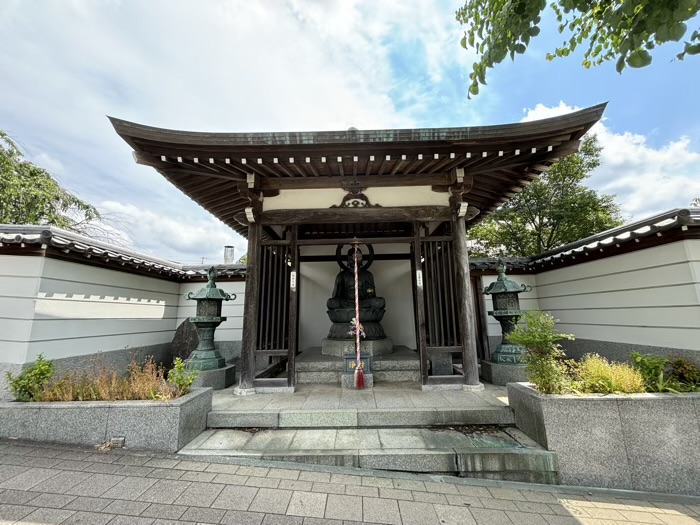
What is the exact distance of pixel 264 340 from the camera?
5.17m

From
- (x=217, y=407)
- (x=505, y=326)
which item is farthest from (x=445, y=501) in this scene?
(x=505, y=326)

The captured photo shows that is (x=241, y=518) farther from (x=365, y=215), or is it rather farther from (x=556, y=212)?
(x=556, y=212)

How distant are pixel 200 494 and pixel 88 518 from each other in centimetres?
72

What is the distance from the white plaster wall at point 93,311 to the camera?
14.2 feet

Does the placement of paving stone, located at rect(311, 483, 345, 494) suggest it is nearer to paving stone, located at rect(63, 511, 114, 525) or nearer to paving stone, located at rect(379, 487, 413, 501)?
paving stone, located at rect(379, 487, 413, 501)

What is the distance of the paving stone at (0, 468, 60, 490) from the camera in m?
2.36

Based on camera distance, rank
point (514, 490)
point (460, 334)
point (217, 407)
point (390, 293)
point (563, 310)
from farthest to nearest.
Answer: point (390, 293)
point (563, 310)
point (460, 334)
point (217, 407)
point (514, 490)

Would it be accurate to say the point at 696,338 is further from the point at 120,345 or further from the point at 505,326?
the point at 120,345

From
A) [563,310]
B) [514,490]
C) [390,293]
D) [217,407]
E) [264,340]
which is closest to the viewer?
[514,490]

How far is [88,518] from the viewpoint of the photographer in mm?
2027

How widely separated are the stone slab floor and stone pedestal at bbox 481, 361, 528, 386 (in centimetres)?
20

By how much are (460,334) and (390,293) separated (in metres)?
3.32

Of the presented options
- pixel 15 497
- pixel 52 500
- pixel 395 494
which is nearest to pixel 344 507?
pixel 395 494

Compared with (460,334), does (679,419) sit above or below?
below
